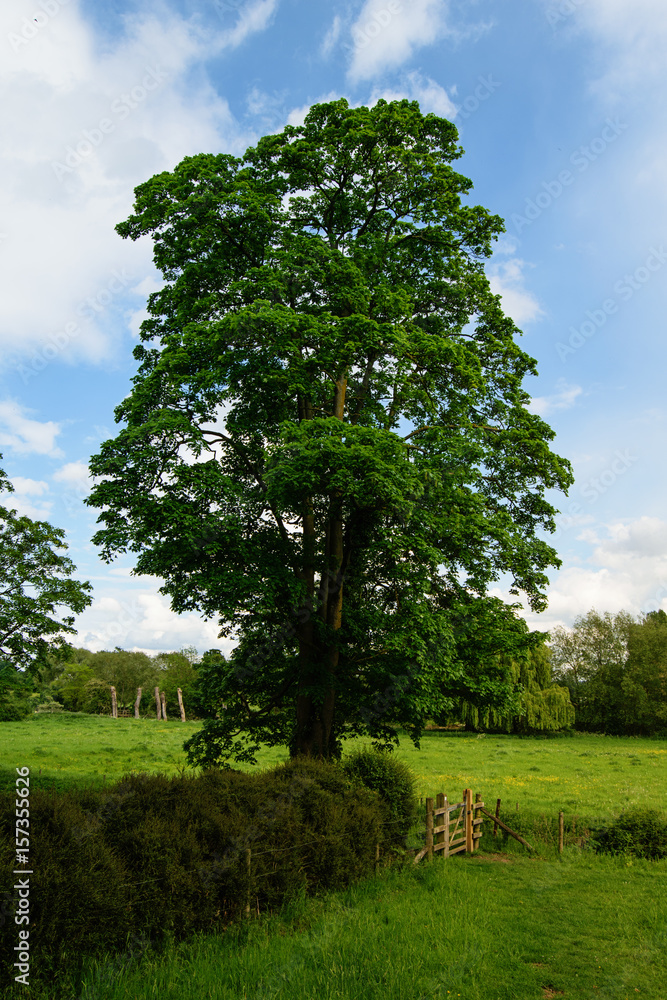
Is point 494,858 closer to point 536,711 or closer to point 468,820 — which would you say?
point 468,820

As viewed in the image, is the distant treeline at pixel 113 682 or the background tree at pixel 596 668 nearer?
the background tree at pixel 596 668

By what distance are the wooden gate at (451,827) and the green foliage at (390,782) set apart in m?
0.51

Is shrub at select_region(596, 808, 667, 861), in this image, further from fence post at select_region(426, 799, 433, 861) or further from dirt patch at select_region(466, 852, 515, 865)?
fence post at select_region(426, 799, 433, 861)

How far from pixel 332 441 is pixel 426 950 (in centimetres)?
893

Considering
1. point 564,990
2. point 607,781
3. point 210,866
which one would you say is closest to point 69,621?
point 210,866

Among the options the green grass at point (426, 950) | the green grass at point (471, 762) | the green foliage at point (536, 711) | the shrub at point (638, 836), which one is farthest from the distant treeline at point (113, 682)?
the green grass at point (426, 950)

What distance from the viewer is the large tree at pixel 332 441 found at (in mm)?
14430

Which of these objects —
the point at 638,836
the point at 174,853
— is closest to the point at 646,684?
the point at 638,836

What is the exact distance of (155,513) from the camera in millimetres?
14094

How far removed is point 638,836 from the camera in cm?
1795

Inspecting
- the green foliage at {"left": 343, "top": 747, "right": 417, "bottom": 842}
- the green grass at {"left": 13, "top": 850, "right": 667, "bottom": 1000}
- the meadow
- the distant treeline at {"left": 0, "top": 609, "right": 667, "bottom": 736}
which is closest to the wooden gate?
the meadow

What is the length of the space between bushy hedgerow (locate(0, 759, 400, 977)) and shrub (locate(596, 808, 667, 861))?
9331mm

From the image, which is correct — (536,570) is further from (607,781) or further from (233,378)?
(607,781)

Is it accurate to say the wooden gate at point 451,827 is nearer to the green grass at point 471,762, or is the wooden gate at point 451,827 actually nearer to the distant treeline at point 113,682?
the green grass at point 471,762
